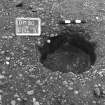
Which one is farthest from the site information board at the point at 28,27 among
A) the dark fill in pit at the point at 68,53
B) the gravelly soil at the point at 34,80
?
the dark fill in pit at the point at 68,53

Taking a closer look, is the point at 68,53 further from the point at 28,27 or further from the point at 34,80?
the point at 34,80

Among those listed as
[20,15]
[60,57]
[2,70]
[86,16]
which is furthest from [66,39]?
[2,70]

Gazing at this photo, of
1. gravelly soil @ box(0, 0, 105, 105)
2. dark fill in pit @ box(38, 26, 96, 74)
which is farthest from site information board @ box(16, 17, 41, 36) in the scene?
dark fill in pit @ box(38, 26, 96, 74)

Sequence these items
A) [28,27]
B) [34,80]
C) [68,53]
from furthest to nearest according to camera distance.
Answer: [68,53]
[28,27]
[34,80]

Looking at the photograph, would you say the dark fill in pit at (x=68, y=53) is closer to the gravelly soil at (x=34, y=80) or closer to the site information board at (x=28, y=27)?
the gravelly soil at (x=34, y=80)

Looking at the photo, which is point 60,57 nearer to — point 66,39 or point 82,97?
point 66,39

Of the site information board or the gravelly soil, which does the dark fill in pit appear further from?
the site information board

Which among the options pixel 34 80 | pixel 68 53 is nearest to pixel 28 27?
pixel 68 53
